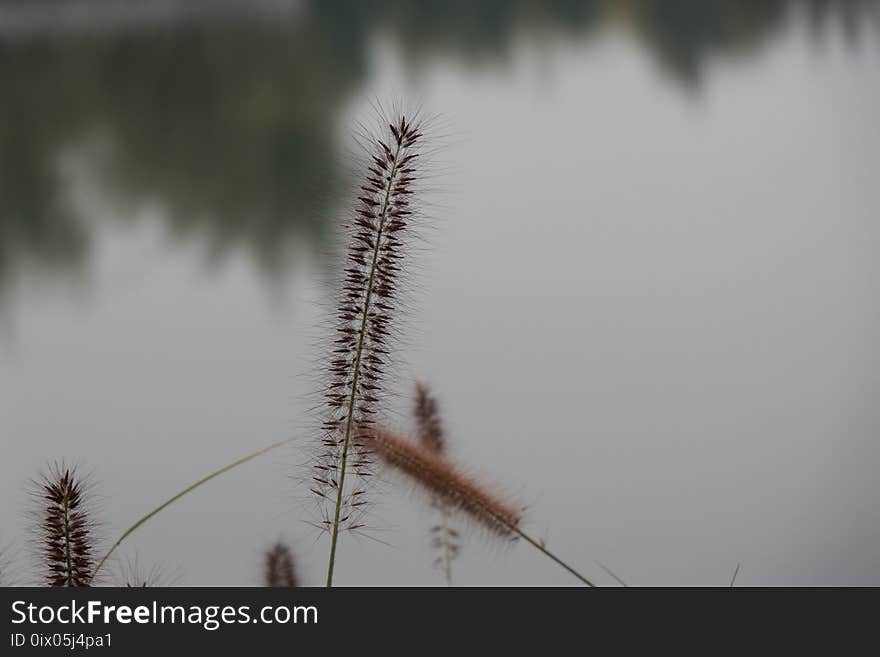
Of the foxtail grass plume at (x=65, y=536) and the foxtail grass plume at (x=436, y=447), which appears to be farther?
the foxtail grass plume at (x=436, y=447)

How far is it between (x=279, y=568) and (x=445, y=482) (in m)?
0.10

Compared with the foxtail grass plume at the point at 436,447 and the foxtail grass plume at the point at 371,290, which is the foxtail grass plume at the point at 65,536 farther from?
the foxtail grass plume at the point at 436,447

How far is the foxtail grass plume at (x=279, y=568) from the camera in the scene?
494 millimetres

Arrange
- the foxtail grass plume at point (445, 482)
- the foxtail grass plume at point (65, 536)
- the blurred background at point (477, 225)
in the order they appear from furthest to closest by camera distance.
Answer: the blurred background at point (477, 225)
the foxtail grass plume at point (445, 482)
the foxtail grass plume at point (65, 536)

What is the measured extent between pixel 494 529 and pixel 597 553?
1.42 meters

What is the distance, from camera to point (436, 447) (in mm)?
533

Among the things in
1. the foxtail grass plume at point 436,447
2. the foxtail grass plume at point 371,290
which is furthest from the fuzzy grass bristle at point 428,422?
the foxtail grass plume at point 371,290

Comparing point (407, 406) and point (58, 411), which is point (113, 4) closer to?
point (58, 411)

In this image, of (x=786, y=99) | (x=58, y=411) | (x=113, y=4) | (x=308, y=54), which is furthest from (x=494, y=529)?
(x=113, y=4)

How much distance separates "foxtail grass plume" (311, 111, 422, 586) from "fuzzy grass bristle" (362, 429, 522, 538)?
9 centimetres

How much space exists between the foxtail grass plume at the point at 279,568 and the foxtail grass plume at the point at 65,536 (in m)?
0.19
